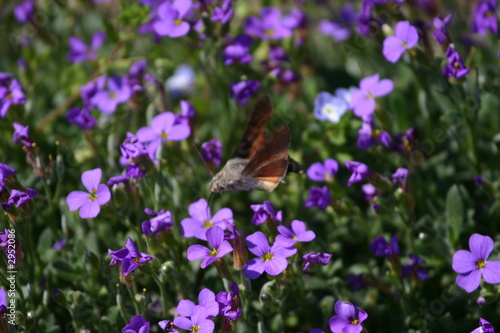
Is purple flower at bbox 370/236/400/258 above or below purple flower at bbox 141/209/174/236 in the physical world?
below

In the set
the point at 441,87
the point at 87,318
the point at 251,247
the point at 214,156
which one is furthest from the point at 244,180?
the point at 441,87

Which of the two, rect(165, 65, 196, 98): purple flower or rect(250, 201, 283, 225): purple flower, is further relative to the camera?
rect(165, 65, 196, 98): purple flower

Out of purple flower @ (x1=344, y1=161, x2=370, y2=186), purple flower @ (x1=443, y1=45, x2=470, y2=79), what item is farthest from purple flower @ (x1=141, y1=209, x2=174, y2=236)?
purple flower @ (x1=443, y1=45, x2=470, y2=79)

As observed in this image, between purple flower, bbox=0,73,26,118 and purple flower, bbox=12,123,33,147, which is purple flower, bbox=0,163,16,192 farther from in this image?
purple flower, bbox=0,73,26,118

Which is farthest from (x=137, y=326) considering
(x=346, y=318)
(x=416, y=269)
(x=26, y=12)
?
(x=26, y=12)

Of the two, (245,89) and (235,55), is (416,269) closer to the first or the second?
(245,89)
